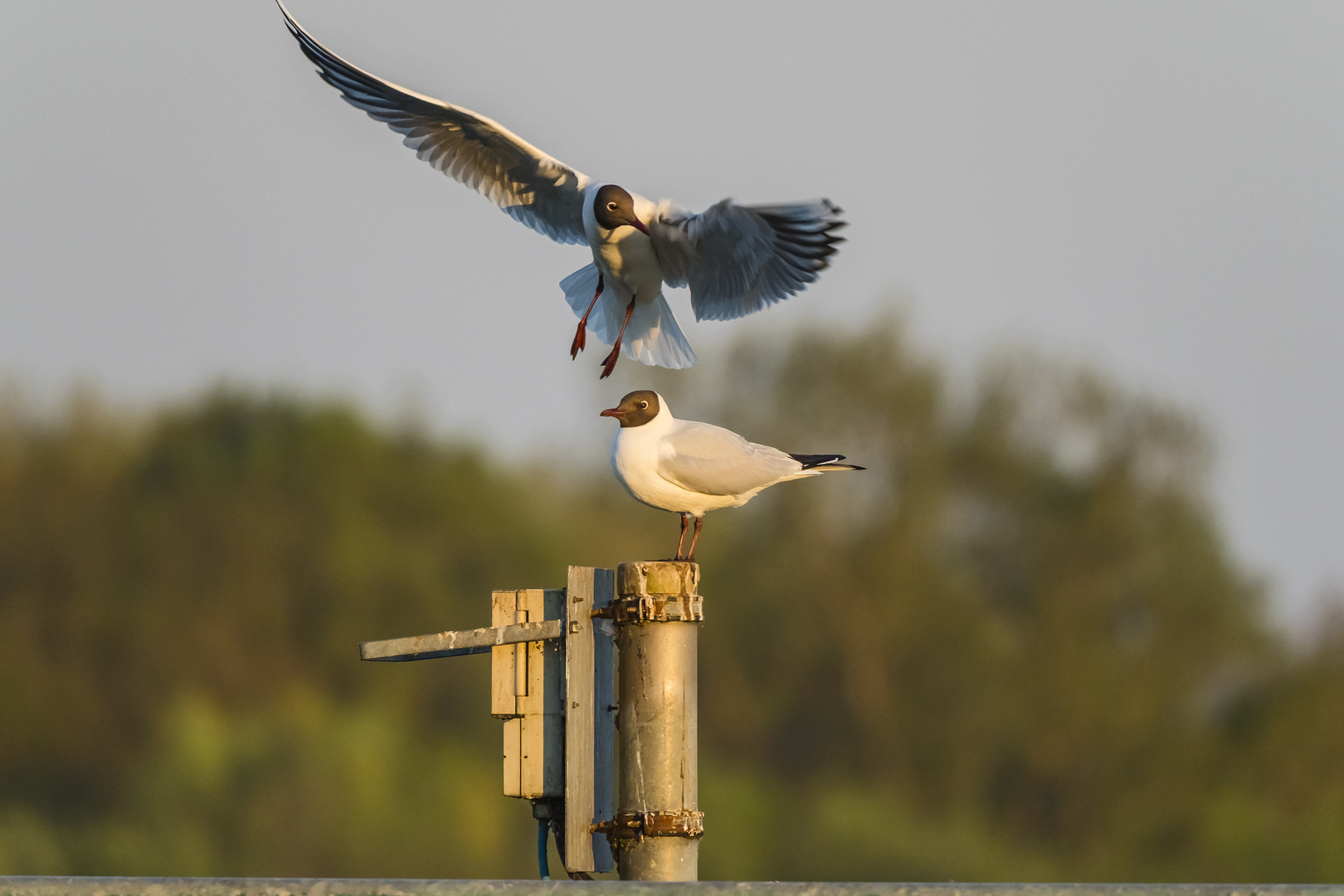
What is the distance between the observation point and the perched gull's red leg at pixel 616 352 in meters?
4.66

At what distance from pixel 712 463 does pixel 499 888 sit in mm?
1859

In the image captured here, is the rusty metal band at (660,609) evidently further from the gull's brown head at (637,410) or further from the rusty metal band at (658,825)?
the gull's brown head at (637,410)

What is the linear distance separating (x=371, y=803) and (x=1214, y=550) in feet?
25.9

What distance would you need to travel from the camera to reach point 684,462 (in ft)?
12.2

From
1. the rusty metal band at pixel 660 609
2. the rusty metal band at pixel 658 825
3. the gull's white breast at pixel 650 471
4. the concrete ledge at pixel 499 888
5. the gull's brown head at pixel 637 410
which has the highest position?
the gull's brown head at pixel 637 410

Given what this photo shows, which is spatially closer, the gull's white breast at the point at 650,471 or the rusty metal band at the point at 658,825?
the rusty metal band at the point at 658,825

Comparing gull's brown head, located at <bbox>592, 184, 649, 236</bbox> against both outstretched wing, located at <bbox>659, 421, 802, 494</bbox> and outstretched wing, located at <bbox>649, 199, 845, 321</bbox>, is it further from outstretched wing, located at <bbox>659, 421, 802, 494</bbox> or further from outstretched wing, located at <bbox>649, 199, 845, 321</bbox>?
outstretched wing, located at <bbox>659, 421, 802, 494</bbox>

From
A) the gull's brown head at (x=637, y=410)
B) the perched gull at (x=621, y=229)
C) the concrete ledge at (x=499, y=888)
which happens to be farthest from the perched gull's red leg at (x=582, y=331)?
the concrete ledge at (x=499, y=888)

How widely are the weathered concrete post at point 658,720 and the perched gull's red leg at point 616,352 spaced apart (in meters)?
1.40

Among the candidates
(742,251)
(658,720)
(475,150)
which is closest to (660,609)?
(658,720)

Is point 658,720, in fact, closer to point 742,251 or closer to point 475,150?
point 742,251

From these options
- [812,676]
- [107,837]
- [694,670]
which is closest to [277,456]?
[107,837]

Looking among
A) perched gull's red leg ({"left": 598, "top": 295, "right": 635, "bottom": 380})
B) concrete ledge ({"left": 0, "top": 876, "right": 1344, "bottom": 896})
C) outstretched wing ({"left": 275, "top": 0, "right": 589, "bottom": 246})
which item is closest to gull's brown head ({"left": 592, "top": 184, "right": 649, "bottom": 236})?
perched gull's red leg ({"left": 598, "top": 295, "right": 635, "bottom": 380})

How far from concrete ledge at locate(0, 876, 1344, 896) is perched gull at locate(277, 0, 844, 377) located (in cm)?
252
